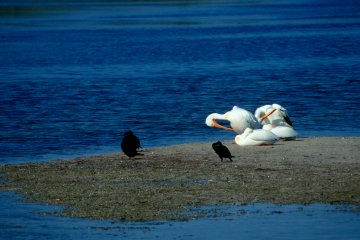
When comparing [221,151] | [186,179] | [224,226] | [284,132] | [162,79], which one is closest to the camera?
[224,226]

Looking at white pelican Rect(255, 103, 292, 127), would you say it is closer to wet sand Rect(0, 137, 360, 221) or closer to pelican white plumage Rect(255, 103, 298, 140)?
pelican white plumage Rect(255, 103, 298, 140)

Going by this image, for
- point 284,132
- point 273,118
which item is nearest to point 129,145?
point 284,132

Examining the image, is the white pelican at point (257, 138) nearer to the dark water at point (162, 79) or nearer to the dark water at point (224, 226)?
the dark water at point (162, 79)

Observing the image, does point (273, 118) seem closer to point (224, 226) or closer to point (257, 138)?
point (257, 138)

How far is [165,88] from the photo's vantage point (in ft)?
131

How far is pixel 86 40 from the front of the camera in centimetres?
7706

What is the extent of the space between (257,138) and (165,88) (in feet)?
64.2

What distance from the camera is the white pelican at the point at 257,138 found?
807 inches

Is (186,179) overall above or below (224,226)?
below

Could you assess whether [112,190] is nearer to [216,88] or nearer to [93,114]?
[93,114]

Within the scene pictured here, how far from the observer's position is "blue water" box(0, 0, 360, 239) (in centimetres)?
1500

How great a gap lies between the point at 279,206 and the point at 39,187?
153 inches

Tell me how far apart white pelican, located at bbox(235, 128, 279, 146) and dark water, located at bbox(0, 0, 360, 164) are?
11.3ft

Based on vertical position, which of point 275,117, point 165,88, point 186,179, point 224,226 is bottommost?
point 165,88
